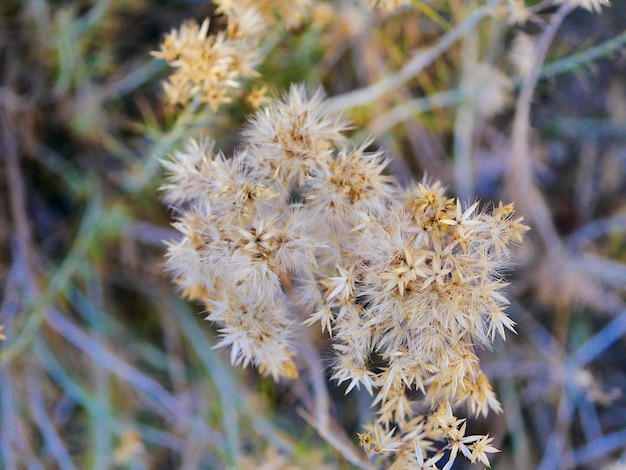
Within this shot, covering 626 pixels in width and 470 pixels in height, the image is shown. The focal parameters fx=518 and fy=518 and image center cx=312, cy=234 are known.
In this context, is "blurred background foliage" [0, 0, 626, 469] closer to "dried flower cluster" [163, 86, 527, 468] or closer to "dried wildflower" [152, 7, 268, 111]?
"dried wildflower" [152, 7, 268, 111]

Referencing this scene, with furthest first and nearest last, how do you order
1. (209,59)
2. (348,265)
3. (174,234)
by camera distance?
1. (174,234)
2. (209,59)
3. (348,265)

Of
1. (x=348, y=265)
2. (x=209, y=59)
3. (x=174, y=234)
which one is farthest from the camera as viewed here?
(x=174, y=234)

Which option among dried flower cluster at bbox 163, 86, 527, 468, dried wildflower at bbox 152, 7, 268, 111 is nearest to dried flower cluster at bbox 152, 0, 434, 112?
dried wildflower at bbox 152, 7, 268, 111

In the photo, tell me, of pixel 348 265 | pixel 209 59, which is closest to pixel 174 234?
pixel 209 59

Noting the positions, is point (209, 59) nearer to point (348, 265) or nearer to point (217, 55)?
point (217, 55)

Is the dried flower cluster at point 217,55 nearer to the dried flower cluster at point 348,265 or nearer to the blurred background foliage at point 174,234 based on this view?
the dried flower cluster at point 348,265

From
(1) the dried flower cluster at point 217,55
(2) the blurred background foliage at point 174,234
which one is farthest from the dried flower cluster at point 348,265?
(2) the blurred background foliage at point 174,234

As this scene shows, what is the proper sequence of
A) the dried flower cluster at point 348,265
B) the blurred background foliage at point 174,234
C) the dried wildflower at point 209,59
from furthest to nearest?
the blurred background foliage at point 174,234, the dried wildflower at point 209,59, the dried flower cluster at point 348,265

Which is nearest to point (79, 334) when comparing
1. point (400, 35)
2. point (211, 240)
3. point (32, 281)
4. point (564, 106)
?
point (32, 281)
